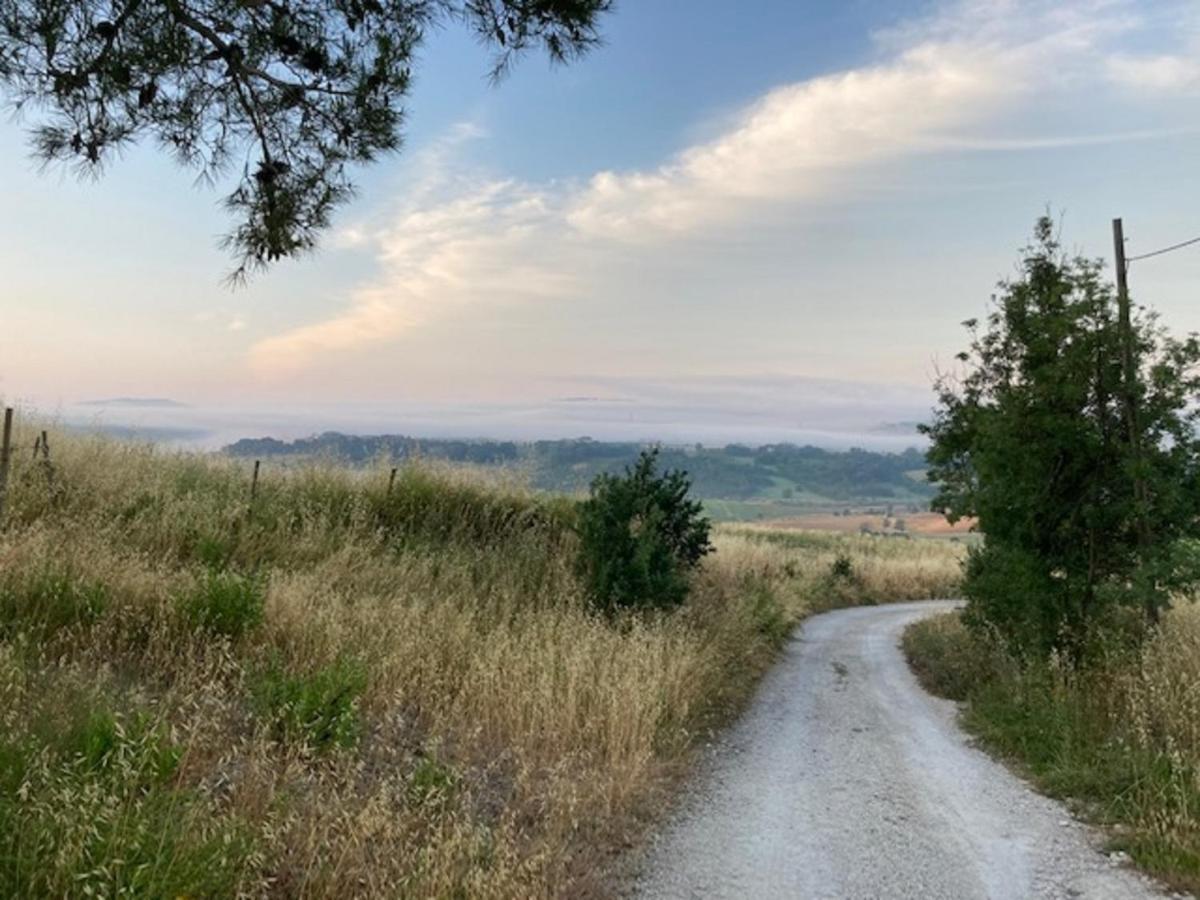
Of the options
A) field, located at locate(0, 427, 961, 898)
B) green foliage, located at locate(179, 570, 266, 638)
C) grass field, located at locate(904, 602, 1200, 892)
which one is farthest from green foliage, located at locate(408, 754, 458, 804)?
grass field, located at locate(904, 602, 1200, 892)

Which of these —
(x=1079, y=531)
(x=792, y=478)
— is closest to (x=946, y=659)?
(x=1079, y=531)

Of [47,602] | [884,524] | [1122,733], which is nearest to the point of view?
[47,602]

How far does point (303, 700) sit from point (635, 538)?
20.6 feet

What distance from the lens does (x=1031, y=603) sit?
9.24 meters

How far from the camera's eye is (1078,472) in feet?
30.6

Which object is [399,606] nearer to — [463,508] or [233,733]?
[233,733]

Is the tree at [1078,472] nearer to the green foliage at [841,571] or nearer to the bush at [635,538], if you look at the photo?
the bush at [635,538]

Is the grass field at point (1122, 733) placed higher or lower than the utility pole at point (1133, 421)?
lower

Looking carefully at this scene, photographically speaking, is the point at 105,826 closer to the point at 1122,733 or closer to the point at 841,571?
the point at 1122,733

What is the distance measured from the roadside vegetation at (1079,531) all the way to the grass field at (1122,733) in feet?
0.09

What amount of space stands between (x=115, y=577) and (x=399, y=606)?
2602 mm

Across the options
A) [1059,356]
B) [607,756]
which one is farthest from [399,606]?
[1059,356]

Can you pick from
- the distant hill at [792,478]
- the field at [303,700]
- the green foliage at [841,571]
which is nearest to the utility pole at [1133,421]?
the field at [303,700]

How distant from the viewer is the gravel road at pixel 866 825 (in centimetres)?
449
